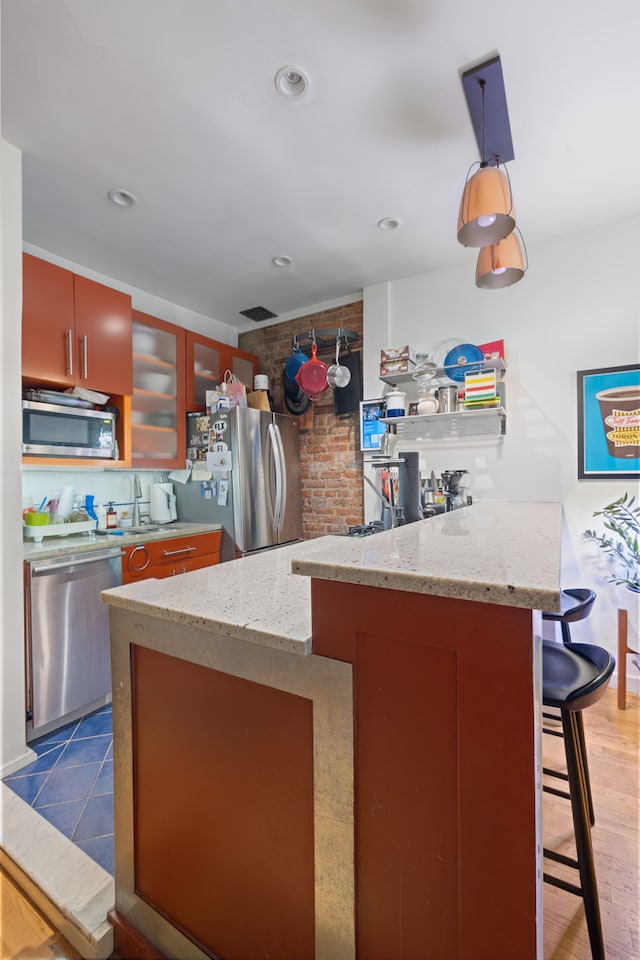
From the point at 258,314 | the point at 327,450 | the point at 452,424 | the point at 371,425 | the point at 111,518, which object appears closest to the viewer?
the point at 111,518

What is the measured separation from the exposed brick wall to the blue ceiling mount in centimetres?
179

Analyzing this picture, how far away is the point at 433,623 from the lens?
0.69 meters

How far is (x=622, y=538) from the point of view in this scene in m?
2.62

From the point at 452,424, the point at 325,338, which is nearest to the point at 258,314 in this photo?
the point at 325,338

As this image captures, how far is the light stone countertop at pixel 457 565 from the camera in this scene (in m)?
0.60

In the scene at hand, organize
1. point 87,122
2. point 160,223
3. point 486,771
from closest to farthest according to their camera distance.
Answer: point 486,771 < point 87,122 < point 160,223

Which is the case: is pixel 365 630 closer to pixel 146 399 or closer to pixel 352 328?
→ pixel 146 399

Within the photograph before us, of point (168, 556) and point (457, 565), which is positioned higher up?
point (457, 565)

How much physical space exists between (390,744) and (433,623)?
0.81 ft

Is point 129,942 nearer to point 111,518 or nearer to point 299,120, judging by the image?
point 111,518

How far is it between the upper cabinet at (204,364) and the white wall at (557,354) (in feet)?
6.22

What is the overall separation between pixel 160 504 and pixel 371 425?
186 cm

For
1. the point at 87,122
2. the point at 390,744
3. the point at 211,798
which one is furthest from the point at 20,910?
the point at 87,122

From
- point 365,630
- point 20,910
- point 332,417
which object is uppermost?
point 332,417
